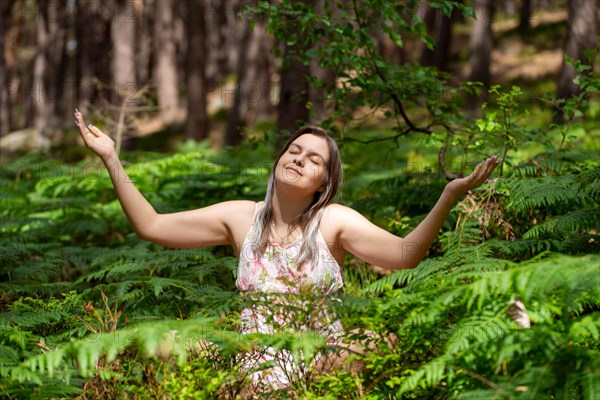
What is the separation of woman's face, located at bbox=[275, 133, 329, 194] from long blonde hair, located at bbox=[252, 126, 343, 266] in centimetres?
4

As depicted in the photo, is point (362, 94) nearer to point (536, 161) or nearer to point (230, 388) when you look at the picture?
point (536, 161)

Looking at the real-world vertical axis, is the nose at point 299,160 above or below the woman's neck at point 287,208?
above

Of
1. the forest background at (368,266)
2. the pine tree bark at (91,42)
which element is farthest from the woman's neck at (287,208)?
the pine tree bark at (91,42)

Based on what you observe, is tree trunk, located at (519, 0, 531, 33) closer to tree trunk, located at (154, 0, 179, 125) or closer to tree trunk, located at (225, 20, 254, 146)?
tree trunk, located at (225, 20, 254, 146)

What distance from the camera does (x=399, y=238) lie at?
3.28 metres

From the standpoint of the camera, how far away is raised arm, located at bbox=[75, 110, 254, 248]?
3400 millimetres

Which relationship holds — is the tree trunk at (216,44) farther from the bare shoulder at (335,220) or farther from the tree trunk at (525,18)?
the bare shoulder at (335,220)

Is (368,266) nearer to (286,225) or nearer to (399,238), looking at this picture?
(286,225)

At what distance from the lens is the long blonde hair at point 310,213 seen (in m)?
3.47

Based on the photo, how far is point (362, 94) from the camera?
5430 mm

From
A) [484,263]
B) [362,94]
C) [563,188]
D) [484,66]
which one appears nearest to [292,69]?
[362,94]

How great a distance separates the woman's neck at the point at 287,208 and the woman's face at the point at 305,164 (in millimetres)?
78

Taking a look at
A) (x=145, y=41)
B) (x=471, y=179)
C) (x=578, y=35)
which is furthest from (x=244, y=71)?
(x=471, y=179)

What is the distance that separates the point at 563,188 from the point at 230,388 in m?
2.37
